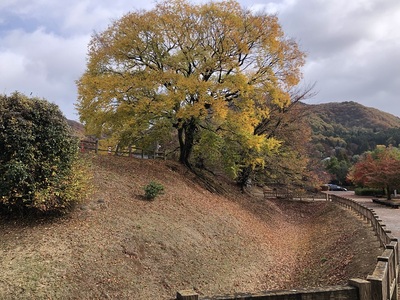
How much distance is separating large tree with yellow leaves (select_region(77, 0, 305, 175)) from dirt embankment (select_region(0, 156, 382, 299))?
3.61 m

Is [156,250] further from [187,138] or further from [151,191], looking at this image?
[187,138]

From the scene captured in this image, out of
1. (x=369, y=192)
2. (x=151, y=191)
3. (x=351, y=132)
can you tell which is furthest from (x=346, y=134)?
(x=151, y=191)

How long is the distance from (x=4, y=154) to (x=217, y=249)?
28.1 ft

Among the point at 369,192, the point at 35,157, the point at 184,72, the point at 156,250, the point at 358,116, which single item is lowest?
the point at 369,192

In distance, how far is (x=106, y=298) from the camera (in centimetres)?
822

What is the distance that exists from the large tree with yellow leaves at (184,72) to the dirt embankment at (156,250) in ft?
11.8

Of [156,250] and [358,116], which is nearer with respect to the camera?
[156,250]

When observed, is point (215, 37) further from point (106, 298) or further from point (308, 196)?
point (308, 196)

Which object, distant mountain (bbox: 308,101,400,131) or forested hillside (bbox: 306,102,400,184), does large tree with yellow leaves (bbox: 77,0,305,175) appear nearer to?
forested hillside (bbox: 306,102,400,184)

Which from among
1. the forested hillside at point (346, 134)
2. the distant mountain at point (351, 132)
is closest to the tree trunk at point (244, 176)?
the forested hillside at point (346, 134)

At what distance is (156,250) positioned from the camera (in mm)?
11133

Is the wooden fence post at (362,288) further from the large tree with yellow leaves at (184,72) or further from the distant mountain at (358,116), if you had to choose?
the distant mountain at (358,116)

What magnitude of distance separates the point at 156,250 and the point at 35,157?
5.03 m

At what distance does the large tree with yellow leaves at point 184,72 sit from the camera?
19469 millimetres
